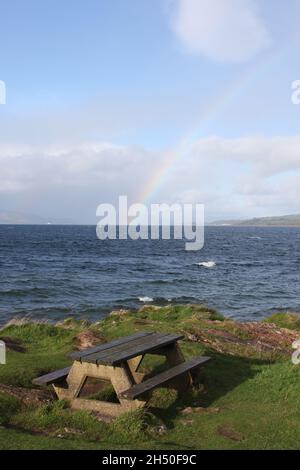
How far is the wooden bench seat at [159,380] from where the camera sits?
7.41 metres

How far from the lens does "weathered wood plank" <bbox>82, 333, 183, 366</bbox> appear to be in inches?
302

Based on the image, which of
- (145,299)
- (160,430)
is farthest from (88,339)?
(145,299)

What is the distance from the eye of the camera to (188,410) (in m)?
8.10

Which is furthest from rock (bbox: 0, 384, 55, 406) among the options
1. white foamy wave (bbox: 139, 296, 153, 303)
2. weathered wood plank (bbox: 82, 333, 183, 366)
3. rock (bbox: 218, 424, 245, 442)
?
white foamy wave (bbox: 139, 296, 153, 303)

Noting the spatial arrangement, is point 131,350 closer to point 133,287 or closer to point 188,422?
point 188,422

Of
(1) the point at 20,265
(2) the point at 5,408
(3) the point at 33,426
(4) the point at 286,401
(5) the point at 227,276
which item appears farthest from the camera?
(1) the point at 20,265

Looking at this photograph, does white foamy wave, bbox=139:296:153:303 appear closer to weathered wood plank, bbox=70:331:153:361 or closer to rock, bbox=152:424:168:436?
weathered wood plank, bbox=70:331:153:361

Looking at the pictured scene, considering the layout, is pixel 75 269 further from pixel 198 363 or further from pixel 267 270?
pixel 198 363

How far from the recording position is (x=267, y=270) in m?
53.2

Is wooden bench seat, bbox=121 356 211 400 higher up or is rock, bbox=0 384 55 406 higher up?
wooden bench seat, bbox=121 356 211 400

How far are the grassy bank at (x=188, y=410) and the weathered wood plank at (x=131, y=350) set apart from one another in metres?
0.87

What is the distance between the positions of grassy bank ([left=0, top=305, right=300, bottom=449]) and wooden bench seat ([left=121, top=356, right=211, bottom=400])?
31 centimetres

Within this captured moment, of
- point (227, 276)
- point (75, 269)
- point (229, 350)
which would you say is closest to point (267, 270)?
point (227, 276)
